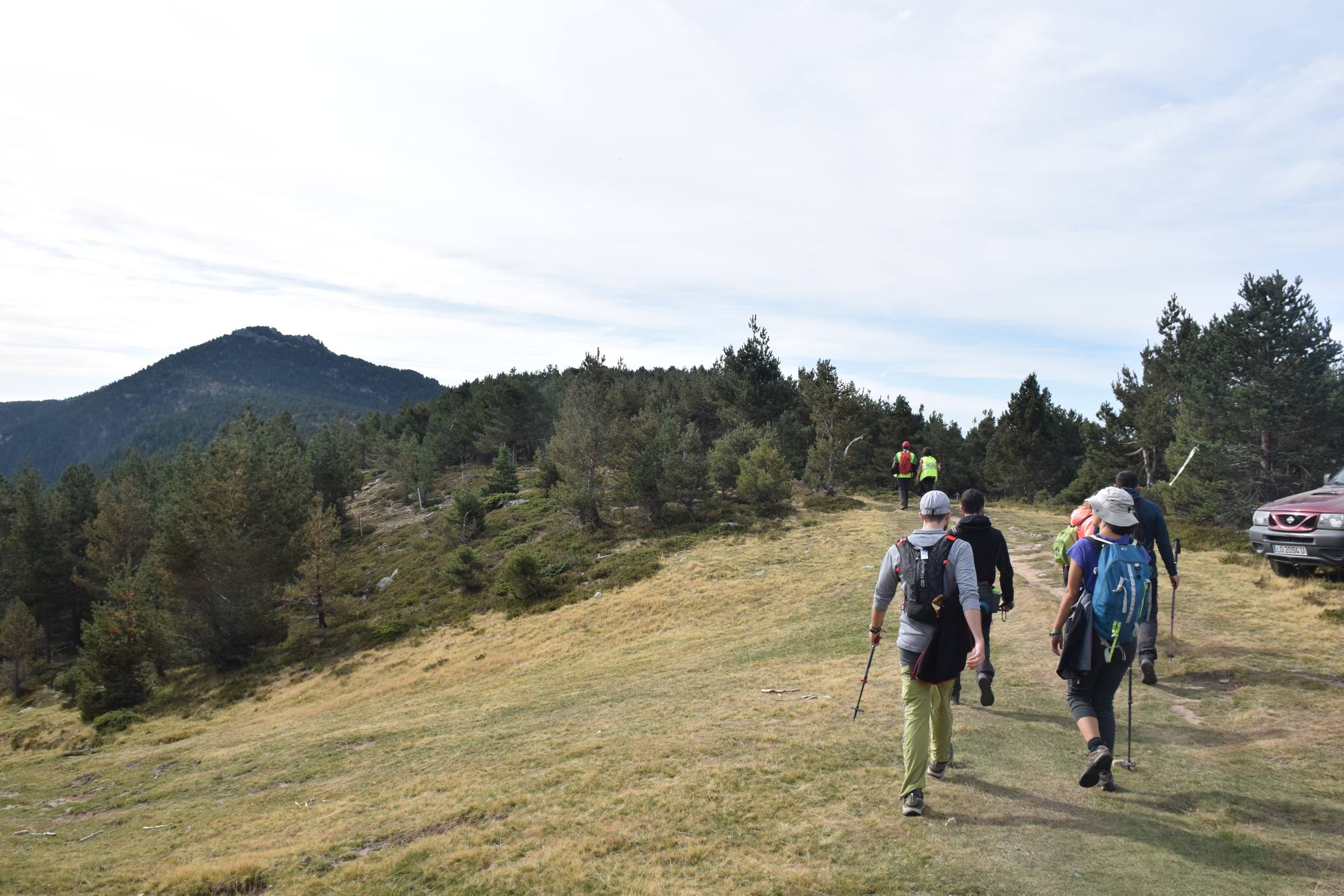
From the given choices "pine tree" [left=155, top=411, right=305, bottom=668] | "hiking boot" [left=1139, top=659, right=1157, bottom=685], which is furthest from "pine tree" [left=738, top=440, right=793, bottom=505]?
"pine tree" [left=155, top=411, right=305, bottom=668]

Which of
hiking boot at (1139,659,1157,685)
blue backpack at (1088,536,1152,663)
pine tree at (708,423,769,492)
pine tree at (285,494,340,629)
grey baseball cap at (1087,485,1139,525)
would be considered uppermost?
pine tree at (708,423,769,492)

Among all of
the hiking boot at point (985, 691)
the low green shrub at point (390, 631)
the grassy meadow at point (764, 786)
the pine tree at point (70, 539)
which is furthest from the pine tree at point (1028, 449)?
the pine tree at point (70, 539)

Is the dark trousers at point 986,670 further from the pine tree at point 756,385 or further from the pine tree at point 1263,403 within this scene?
the pine tree at point 756,385

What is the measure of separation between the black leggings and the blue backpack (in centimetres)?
6

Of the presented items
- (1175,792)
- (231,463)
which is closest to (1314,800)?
(1175,792)

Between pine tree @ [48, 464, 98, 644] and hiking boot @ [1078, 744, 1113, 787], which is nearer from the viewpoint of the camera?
hiking boot @ [1078, 744, 1113, 787]

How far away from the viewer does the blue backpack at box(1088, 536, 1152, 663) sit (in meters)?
5.39

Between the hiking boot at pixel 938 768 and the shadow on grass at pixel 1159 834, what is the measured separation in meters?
0.24

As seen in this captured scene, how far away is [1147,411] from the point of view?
37.2m

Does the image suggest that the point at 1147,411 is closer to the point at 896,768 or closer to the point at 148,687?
the point at 896,768

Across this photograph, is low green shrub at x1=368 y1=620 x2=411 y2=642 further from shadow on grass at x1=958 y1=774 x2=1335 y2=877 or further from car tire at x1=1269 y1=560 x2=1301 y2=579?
car tire at x1=1269 y1=560 x2=1301 y2=579

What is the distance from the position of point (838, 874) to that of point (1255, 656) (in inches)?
314

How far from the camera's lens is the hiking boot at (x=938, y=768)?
6.11 meters

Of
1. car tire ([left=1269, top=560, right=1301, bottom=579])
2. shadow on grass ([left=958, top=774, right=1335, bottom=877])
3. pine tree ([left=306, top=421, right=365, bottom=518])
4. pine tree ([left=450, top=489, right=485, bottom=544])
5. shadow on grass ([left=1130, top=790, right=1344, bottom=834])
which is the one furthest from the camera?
pine tree ([left=306, top=421, right=365, bottom=518])
